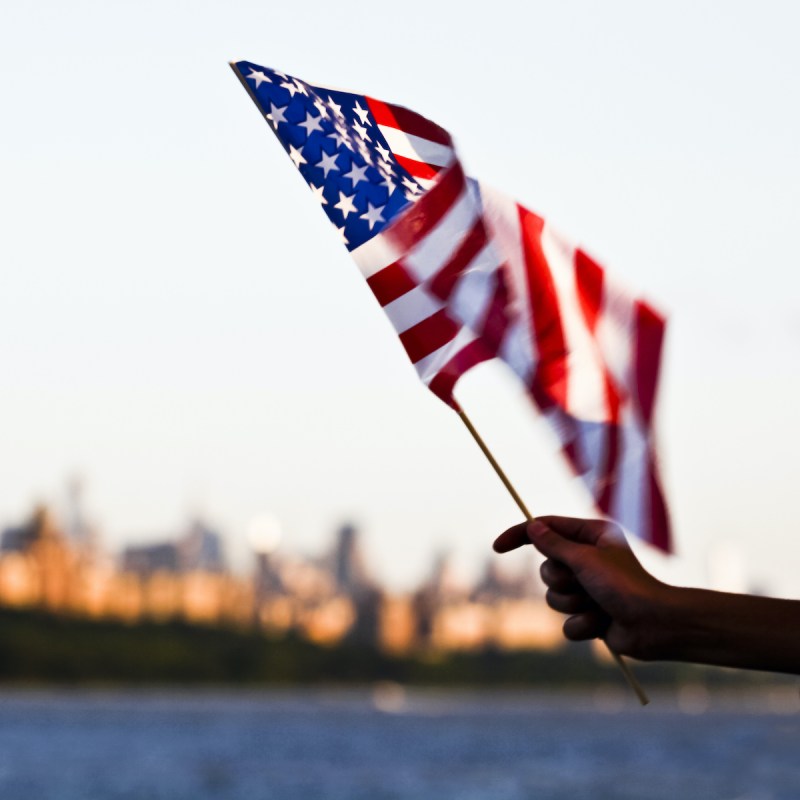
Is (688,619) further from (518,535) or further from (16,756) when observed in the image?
(16,756)

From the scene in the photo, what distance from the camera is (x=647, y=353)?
435 centimetres

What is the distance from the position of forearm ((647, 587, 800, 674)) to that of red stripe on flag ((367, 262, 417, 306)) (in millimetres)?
1954

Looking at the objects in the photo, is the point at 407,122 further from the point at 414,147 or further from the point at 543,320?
the point at 543,320

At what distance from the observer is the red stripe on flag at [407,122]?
5.44 meters

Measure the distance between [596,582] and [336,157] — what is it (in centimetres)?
231

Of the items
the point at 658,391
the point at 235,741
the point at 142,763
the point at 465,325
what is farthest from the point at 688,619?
the point at 235,741

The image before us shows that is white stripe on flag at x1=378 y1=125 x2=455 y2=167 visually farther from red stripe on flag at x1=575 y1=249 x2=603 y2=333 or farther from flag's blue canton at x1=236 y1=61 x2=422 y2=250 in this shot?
red stripe on flag at x1=575 y1=249 x2=603 y2=333

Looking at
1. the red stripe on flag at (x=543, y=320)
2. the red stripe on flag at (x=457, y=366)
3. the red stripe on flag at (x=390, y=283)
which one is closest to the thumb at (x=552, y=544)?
the red stripe on flag at (x=543, y=320)

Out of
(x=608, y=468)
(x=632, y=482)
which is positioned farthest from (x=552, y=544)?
Result: (x=608, y=468)

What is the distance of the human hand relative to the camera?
331 cm

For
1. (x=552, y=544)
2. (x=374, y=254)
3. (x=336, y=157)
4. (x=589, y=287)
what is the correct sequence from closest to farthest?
(x=552, y=544)
(x=589, y=287)
(x=374, y=254)
(x=336, y=157)

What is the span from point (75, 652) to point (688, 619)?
182 m

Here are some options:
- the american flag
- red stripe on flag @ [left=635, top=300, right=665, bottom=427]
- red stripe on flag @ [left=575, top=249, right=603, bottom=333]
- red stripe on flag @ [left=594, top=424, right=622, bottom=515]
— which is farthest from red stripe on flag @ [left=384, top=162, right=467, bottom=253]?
red stripe on flag @ [left=594, top=424, right=622, bottom=515]

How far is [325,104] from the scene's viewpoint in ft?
18.1
